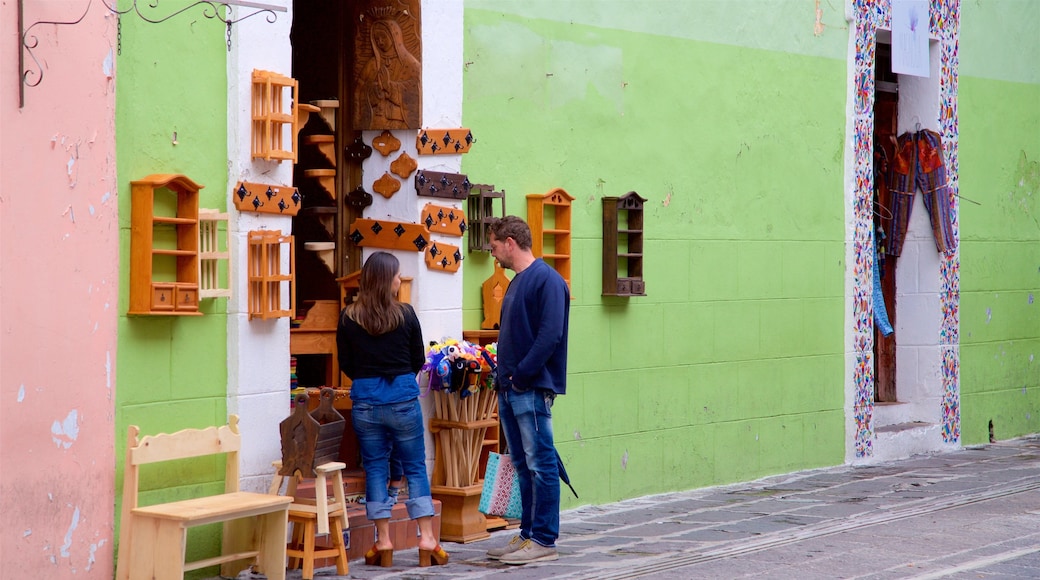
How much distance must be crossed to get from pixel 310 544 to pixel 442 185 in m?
2.28

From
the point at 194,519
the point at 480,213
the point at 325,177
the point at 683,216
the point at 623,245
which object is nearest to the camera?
the point at 194,519

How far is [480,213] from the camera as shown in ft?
27.2

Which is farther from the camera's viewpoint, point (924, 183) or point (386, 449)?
point (924, 183)

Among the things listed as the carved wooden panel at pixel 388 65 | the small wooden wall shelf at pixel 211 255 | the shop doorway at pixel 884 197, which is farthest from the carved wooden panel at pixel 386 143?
the shop doorway at pixel 884 197

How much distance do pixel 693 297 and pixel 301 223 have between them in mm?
2908

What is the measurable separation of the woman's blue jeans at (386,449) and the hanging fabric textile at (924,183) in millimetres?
6474

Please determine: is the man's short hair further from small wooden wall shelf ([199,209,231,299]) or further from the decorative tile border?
the decorative tile border

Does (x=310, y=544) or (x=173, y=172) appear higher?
(x=173, y=172)

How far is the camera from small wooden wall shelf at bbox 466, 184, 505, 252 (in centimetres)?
829

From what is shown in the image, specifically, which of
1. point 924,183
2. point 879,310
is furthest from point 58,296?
point 924,183

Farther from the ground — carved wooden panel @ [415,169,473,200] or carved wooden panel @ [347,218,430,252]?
carved wooden panel @ [415,169,473,200]

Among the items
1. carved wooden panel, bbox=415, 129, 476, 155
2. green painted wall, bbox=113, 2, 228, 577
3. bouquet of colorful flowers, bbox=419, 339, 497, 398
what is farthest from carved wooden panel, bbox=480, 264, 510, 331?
A: green painted wall, bbox=113, 2, 228, 577

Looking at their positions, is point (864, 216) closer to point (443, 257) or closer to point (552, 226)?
point (552, 226)

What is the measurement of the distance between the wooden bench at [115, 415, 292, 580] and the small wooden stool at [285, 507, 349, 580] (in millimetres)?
162
